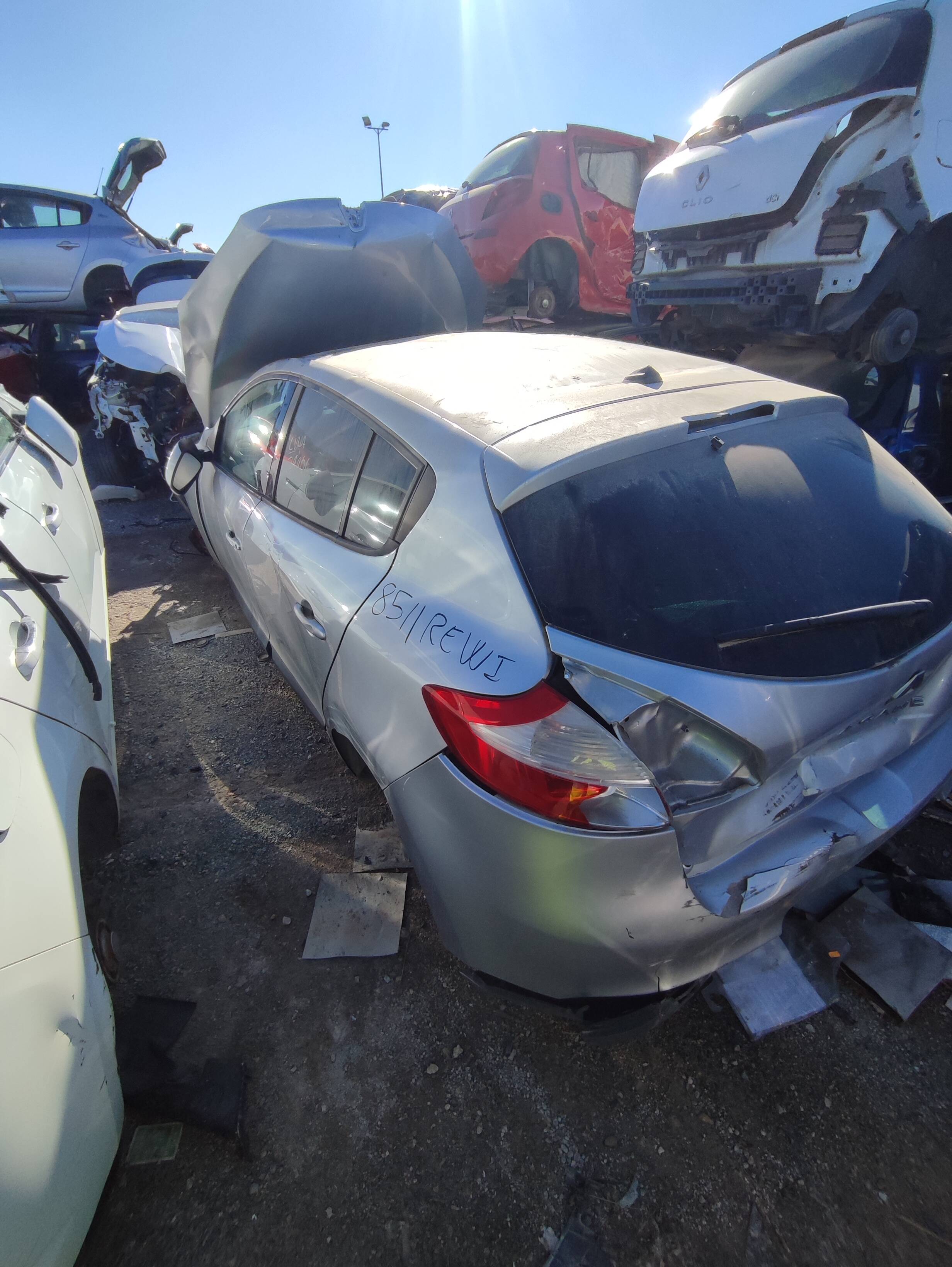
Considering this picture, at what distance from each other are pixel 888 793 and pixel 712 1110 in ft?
3.09

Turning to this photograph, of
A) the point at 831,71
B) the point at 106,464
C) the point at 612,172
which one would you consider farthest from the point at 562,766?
the point at 612,172

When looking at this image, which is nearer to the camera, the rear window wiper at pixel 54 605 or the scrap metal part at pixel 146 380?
the rear window wiper at pixel 54 605

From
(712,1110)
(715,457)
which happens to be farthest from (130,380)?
(712,1110)

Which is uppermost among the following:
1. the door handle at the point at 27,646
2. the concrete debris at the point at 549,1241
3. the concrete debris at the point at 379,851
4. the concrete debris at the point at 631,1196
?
the door handle at the point at 27,646

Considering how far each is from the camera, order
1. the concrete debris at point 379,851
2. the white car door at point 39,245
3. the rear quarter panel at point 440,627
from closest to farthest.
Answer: the rear quarter panel at point 440,627, the concrete debris at point 379,851, the white car door at point 39,245

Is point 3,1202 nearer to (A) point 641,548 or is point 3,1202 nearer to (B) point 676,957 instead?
(B) point 676,957

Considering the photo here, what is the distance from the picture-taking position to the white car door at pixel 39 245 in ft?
27.5

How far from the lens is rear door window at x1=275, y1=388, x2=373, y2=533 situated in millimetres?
2146

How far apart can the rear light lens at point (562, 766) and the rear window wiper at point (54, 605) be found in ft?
4.88

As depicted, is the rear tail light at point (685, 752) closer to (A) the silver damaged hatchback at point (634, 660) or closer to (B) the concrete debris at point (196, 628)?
(A) the silver damaged hatchback at point (634, 660)

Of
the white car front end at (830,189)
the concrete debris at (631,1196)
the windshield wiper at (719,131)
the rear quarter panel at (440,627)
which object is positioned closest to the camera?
the rear quarter panel at (440,627)

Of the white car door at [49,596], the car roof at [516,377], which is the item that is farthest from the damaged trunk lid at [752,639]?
the white car door at [49,596]

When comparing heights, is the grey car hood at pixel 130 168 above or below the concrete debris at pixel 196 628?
above

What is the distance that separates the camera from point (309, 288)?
339 centimetres
